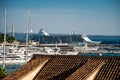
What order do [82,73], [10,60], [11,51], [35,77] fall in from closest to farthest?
[82,73], [35,77], [10,60], [11,51]

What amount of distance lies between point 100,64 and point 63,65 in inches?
78.0

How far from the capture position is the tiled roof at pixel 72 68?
19516 mm

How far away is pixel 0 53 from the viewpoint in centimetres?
10300

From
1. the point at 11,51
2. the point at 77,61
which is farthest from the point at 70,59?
the point at 11,51

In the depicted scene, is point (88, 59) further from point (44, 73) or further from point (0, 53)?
point (0, 53)

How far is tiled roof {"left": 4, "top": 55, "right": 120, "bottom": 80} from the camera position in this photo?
19.5 m

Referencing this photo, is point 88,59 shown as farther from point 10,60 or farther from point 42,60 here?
point 10,60

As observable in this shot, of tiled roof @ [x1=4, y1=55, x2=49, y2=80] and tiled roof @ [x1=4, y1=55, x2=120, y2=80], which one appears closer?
tiled roof @ [x1=4, y1=55, x2=120, y2=80]

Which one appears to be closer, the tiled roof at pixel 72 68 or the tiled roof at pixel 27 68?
the tiled roof at pixel 72 68

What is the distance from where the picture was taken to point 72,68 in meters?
20.9

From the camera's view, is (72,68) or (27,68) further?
(27,68)

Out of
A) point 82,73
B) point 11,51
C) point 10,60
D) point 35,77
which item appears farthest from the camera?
point 11,51

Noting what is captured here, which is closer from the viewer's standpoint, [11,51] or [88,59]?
[88,59]

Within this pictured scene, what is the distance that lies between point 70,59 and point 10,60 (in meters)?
77.5
